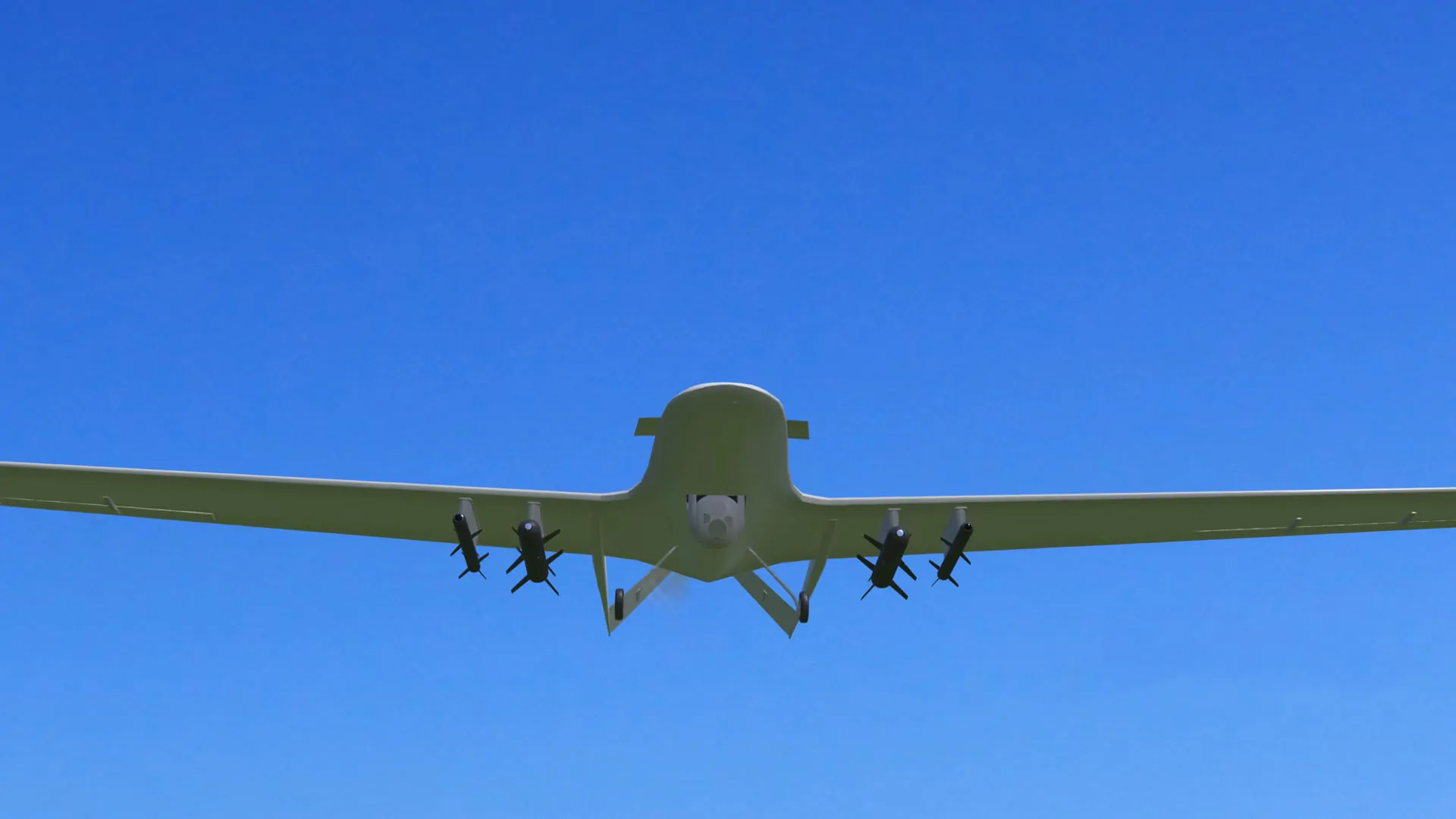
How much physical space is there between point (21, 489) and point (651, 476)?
12.5 meters

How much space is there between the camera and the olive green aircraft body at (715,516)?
20359mm

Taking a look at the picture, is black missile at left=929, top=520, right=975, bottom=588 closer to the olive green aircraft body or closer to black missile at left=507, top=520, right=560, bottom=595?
the olive green aircraft body

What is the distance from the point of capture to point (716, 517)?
19688mm

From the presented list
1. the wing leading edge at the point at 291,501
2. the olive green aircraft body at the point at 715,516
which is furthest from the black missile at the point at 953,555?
the wing leading edge at the point at 291,501

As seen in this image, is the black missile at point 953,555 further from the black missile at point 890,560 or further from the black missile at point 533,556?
the black missile at point 533,556

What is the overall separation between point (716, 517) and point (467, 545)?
15.1 feet

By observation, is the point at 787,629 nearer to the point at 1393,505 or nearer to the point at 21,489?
the point at 1393,505

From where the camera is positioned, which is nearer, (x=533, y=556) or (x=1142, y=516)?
(x=533, y=556)

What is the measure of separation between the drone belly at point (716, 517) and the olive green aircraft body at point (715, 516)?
3 centimetres

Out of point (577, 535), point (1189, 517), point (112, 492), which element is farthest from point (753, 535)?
point (112, 492)

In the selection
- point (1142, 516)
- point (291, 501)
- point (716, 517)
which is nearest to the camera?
point (716, 517)

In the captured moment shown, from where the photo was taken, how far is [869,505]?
72.0 feet

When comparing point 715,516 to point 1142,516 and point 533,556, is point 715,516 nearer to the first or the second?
point 533,556

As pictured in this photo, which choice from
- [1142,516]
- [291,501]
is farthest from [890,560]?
[291,501]
